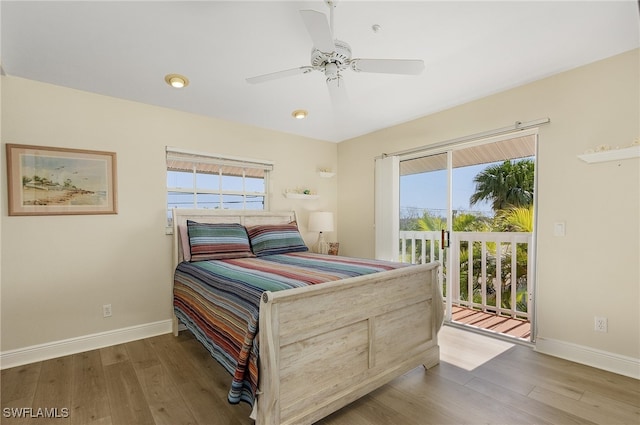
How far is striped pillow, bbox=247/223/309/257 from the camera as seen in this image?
3.37m

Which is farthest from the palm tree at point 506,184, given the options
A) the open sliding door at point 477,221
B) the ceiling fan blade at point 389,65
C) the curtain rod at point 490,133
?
the ceiling fan blade at point 389,65

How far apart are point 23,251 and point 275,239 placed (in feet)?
7.13

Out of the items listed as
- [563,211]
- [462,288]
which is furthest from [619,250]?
[462,288]

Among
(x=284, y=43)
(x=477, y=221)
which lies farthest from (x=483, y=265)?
(x=284, y=43)

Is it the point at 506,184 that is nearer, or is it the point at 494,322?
the point at 494,322

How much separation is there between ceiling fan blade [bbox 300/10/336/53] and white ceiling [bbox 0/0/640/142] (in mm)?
302

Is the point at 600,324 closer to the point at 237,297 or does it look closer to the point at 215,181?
the point at 237,297

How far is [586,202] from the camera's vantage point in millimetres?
2467

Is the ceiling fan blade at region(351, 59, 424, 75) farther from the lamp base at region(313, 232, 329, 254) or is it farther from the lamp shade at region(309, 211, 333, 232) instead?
the lamp base at region(313, 232, 329, 254)

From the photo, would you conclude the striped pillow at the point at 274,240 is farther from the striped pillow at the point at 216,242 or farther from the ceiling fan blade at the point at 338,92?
the ceiling fan blade at the point at 338,92

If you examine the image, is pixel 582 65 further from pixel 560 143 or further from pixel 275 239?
pixel 275 239

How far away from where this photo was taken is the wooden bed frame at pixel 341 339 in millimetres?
1576

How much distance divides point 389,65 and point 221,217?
2471 mm

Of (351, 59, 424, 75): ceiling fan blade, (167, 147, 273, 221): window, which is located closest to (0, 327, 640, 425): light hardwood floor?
(167, 147, 273, 221): window
